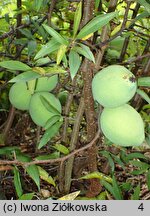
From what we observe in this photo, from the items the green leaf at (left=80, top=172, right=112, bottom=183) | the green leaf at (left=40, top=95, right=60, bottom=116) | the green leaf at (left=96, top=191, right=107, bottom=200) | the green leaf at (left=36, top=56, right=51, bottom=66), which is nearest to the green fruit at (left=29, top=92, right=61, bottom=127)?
the green leaf at (left=40, top=95, right=60, bottom=116)

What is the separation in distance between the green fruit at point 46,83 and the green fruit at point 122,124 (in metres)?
0.30

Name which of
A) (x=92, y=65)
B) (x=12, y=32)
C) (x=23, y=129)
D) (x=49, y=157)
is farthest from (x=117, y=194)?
(x=12, y=32)

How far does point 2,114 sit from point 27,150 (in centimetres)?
28

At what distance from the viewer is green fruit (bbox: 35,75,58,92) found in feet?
4.10

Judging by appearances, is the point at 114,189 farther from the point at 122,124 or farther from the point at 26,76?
the point at 26,76

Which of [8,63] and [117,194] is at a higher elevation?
[8,63]

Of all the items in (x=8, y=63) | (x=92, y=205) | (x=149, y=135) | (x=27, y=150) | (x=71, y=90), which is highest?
(x=8, y=63)

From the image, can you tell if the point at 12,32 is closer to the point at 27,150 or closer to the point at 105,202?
the point at 27,150

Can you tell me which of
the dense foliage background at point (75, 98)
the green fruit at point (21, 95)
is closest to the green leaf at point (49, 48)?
the dense foliage background at point (75, 98)

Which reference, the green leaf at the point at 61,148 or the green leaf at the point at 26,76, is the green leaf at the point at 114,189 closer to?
the green leaf at the point at 61,148

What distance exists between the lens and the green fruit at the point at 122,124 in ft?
3.21

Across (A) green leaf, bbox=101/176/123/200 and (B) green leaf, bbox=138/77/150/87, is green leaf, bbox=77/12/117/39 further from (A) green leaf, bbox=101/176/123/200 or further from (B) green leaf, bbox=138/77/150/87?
(A) green leaf, bbox=101/176/123/200

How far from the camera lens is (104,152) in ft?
4.66

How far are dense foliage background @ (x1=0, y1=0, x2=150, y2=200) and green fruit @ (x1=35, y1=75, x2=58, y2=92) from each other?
3 cm
